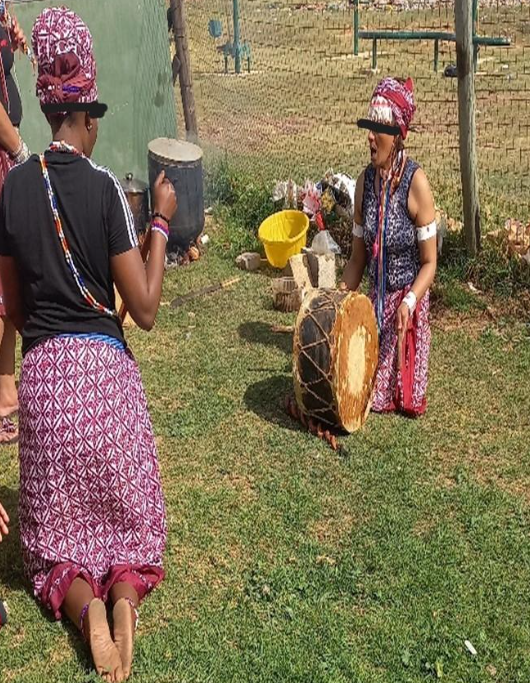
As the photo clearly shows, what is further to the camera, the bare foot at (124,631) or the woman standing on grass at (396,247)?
the woman standing on grass at (396,247)

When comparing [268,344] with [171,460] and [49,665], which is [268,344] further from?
[49,665]

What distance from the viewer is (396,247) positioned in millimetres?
5152

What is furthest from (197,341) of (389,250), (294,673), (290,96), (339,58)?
(339,58)

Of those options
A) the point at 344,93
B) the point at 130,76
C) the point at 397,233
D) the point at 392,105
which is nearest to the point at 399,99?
the point at 392,105

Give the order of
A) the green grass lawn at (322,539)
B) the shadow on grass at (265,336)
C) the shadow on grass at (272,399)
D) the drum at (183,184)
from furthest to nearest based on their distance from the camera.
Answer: the drum at (183,184) → the shadow on grass at (265,336) → the shadow on grass at (272,399) → the green grass lawn at (322,539)

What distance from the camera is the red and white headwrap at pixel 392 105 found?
192 inches

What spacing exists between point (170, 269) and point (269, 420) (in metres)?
2.93

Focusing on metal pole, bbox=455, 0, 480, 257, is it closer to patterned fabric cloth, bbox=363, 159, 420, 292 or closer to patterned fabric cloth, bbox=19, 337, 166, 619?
patterned fabric cloth, bbox=363, 159, 420, 292

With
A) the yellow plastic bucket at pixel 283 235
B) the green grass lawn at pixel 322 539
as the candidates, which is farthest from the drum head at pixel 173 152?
the green grass lawn at pixel 322 539

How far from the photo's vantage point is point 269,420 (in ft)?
17.1

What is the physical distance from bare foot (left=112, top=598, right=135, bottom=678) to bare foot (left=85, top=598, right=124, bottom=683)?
0.07 ft

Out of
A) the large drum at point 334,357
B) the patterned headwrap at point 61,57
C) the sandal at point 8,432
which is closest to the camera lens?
the patterned headwrap at point 61,57

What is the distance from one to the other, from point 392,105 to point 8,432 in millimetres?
2859

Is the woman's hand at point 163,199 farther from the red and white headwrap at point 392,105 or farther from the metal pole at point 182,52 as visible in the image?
the metal pole at point 182,52
